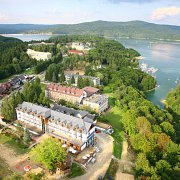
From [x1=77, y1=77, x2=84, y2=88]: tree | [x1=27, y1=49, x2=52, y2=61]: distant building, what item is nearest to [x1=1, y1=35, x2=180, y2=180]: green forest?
[x1=77, y1=77, x2=84, y2=88]: tree

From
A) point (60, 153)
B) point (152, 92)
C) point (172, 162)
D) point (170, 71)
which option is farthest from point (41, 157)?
point (170, 71)

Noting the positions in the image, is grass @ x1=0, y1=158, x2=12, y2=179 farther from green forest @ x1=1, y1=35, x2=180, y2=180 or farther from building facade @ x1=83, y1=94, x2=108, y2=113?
building facade @ x1=83, y1=94, x2=108, y2=113

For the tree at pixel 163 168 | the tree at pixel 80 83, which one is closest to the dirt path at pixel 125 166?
the tree at pixel 163 168

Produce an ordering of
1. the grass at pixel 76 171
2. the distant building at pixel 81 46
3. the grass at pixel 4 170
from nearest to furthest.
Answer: the grass at pixel 4 170, the grass at pixel 76 171, the distant building at pixel 81 46

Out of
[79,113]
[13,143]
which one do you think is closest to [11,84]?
[13,143]

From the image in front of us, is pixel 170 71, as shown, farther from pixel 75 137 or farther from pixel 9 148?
pixel 9 148

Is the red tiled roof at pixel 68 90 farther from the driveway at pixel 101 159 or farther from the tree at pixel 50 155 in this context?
the tree at pixel 50 155

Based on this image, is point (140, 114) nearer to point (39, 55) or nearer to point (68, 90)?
point (68, 90)
